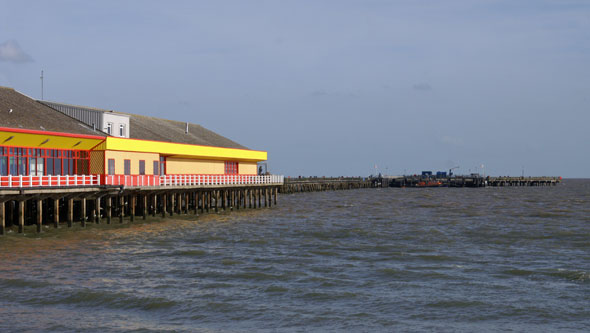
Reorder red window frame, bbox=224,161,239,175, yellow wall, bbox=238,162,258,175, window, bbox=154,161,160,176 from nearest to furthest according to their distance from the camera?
1. window, bbox=154,161,160,176
2. red window frame, bbox=224,161,239,175
3. yellow wall, bbox=238,162,258,175

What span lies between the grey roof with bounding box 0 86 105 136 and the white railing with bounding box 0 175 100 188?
163 inches

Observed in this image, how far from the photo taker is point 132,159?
164 feet

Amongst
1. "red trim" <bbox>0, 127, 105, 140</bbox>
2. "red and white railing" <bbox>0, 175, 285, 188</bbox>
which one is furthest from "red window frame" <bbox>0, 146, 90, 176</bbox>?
"red and white railing" <bbox>0, 175, 285, 188</bbox>

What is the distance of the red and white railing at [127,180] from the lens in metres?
36.0

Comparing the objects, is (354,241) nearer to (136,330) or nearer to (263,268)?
(263,268)

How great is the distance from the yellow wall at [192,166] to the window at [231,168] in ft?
2.96

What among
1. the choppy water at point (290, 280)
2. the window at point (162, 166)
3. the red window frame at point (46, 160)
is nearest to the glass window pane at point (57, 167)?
the red window frame at point (46, 160)

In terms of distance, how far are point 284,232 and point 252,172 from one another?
31927mm

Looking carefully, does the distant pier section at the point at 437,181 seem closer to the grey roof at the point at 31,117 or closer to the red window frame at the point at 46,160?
the grey roof at the point at 31,117

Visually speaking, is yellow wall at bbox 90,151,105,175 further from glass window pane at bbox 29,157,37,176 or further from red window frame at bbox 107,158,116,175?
glass window pane at bbox 29,157,37,176

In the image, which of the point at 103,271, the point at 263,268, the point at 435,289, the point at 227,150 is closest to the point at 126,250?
the point at 103,271

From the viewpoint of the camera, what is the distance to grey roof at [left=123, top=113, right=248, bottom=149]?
5716 cm

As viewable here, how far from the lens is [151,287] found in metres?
23.1

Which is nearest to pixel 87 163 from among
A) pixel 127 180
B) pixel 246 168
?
pixel 127 180
